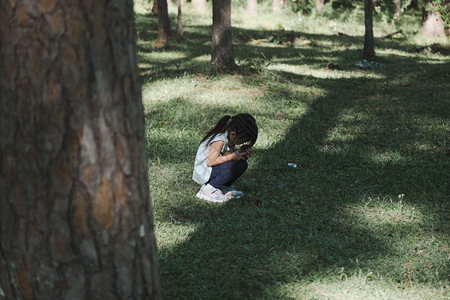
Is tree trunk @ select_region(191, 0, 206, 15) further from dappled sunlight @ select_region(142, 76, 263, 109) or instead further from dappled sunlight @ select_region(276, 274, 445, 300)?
dappled sunlight @ select_region(276, 274, 445, 300)

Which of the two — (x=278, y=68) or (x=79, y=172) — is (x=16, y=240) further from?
(x=278, y=68)

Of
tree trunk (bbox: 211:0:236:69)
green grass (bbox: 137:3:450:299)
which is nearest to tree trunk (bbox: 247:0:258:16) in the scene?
green grass (bbox: 137:3:450:299)

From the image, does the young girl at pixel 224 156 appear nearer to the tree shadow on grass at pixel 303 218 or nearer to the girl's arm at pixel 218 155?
the girl's arm at pixel 218 155

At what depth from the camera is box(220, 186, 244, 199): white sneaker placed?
5371mm

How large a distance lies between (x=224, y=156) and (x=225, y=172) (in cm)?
17

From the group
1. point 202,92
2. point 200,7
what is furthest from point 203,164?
point 200,7

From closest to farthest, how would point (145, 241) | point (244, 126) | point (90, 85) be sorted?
point (90, 85)
point (145, 241)
point (244, 126)

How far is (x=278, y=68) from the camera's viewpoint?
40.9 ft

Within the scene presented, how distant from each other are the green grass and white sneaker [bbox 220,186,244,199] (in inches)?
5.0

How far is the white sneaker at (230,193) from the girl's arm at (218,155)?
34cm

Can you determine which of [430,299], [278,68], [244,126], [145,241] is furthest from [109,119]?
[278,68]

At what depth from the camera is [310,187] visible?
226 inches

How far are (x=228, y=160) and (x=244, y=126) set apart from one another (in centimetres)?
39

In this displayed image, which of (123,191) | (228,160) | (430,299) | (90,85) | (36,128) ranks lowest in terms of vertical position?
(430,299)
